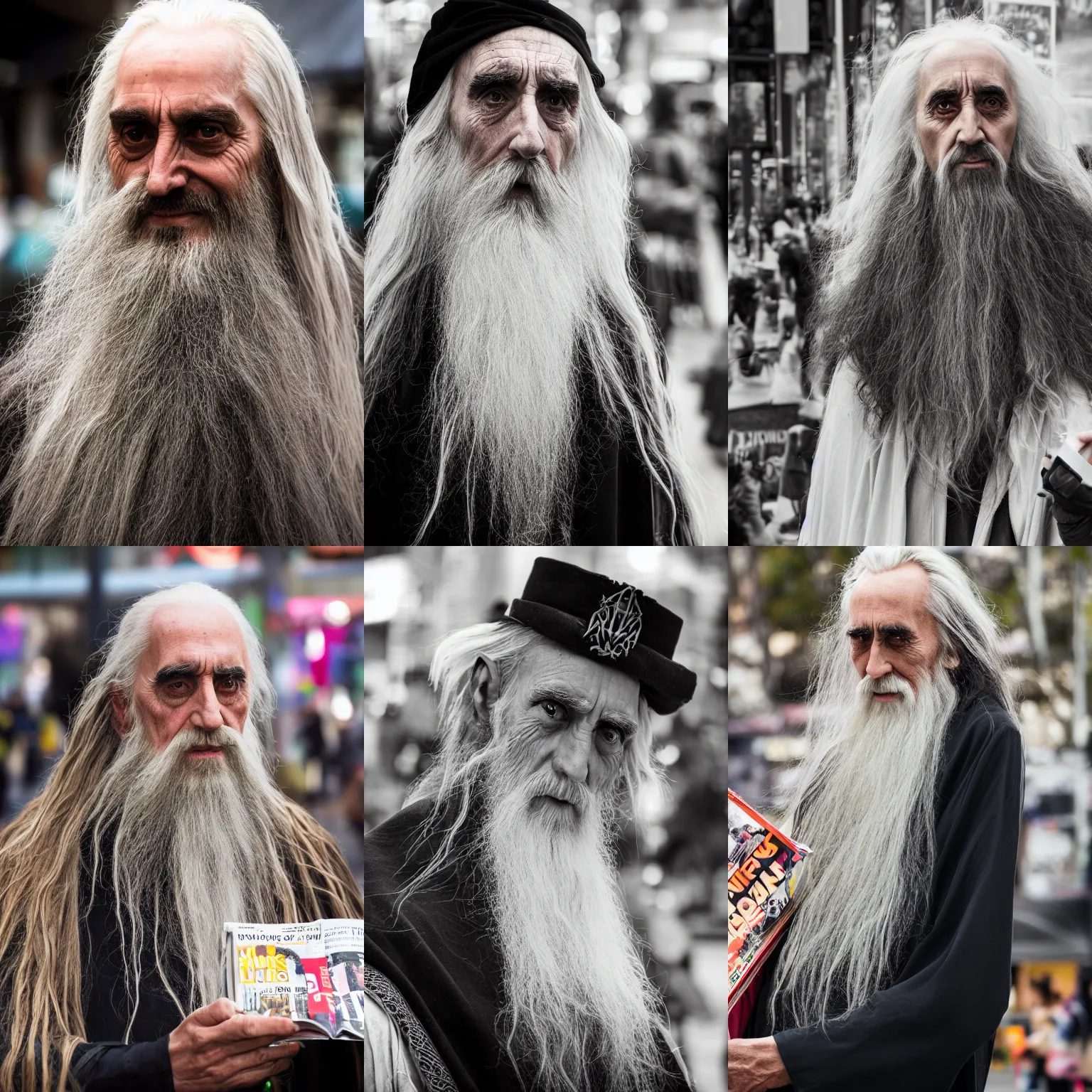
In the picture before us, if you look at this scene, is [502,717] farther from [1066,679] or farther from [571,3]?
[571,3]

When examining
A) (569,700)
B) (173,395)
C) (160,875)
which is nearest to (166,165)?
(173,395)

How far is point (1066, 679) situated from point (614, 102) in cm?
182

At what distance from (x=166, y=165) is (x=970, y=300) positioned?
6.44ft

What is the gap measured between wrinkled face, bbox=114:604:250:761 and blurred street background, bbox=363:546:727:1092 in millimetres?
340

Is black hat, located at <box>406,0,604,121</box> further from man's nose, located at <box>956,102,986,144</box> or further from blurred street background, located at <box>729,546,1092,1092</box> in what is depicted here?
blurred street background, located at <box>729,546,1092,1092</box>

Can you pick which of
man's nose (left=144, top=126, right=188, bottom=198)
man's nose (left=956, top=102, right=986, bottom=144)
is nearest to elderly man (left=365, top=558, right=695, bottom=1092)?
man's nose (left=144, top=126, right=188, bottom=198)

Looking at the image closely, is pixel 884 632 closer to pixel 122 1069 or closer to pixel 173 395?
pixel 173 395

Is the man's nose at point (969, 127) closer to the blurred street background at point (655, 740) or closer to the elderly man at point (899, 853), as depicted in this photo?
the elderly man at point (899, 853)

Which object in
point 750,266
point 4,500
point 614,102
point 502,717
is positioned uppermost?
point 614,102

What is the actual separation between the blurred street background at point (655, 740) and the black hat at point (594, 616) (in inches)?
1.2

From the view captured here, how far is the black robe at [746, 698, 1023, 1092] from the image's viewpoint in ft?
9.50

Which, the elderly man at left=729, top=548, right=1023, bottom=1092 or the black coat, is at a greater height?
the black coat

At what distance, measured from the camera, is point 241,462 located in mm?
2992

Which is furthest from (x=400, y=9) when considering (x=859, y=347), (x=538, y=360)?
(x=859, y=347)
